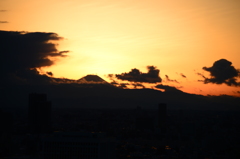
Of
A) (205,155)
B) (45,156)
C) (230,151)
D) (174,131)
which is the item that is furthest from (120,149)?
(174,131)

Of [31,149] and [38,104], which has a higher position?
[38,104]

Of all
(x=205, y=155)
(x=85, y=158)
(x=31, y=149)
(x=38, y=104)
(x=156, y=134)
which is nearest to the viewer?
(x=85, y=158)

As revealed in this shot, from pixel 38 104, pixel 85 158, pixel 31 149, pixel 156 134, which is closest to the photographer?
pixel 85 158

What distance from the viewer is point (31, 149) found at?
109438 mm

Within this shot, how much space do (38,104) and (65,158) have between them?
133419 mm

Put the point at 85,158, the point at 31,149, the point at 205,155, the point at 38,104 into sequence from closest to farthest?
the point at 85,158 → the point at 31,149 → the point at 205,155 → the point at 38,104

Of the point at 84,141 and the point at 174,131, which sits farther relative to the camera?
the point at 174,131

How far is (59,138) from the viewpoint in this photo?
66812 millimetres

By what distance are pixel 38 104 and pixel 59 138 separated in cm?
13209

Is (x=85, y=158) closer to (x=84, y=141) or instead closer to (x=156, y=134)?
(x=84, y=141)

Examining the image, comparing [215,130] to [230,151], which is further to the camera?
[215,130]

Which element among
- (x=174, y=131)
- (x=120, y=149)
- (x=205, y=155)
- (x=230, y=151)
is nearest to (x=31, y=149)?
(x=120, y=149)

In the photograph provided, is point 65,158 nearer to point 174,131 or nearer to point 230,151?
point 230,151

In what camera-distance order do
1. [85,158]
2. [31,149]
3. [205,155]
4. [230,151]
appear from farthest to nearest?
[230,151]
[205,155]
[31,149]
[85,158]
